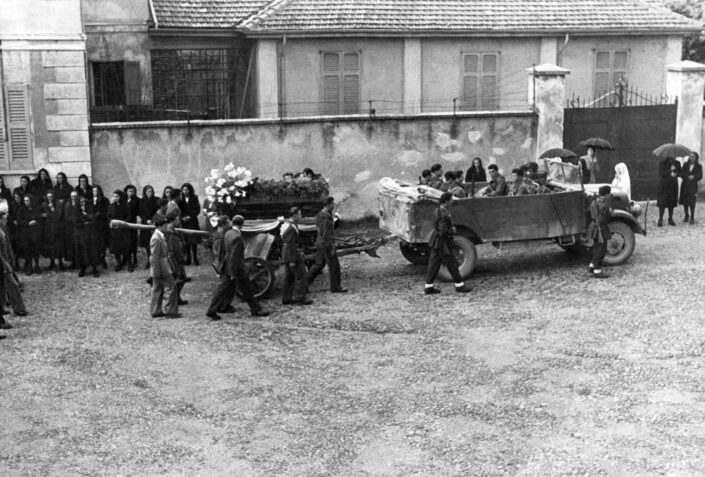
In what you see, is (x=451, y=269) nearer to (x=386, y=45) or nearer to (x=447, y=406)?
(x=447, y=406)

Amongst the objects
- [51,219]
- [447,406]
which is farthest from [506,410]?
[51,219]

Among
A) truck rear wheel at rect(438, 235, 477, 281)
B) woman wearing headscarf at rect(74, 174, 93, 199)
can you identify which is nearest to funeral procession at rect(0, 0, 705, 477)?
truck rear wheel at rect(438, 235, 477, 281)

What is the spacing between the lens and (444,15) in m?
25.4

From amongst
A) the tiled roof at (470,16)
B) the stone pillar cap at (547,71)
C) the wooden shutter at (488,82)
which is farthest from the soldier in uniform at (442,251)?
the wooden shutter at (488,82)

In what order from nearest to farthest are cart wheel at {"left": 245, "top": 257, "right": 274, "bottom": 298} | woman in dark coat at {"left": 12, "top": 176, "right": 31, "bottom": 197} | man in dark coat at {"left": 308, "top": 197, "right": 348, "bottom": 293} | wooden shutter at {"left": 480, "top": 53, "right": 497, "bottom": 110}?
cart wheel at {"left": 245, "top": 257, "right": 274, "bottom": 298}, man in dark coat at {"left": 308, "top": 197, "right": 348, "bottom": 293}, woman in dark coat at {"left": 12, "top": 176, "right": 31, "bottom": 197}, wooden shutter at {"left": 480, "top": 53, "right": 497, "bottom": 110}

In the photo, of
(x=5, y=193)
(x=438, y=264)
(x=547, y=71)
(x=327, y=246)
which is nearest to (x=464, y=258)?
(x=438, y=264)

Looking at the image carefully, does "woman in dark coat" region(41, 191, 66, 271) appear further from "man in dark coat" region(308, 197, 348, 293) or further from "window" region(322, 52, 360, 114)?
"window" region(322, 52, 360, 114)

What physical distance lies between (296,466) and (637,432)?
3493 mm

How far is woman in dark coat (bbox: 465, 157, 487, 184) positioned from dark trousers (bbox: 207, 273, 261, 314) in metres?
6.90

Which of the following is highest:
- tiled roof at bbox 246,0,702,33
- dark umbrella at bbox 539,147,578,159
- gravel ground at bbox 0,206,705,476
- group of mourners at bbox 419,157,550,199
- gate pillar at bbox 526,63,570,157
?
tiled roof at bbox 246,0,702,33

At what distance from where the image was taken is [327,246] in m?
16.4

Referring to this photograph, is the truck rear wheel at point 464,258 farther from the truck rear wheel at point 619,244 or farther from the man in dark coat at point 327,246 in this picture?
the truck rear wheel at point 619,244

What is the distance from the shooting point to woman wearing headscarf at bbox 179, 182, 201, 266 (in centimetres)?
1864

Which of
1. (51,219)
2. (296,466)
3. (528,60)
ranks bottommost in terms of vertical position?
(296,466)
